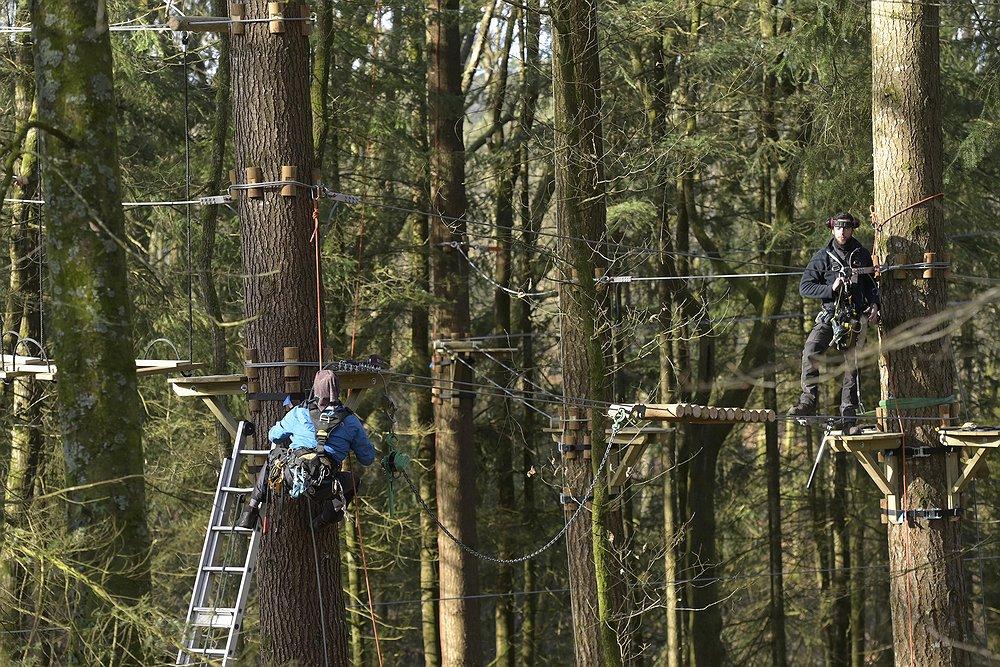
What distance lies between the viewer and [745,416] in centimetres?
997

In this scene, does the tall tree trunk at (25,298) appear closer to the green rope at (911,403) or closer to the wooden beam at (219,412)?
the wooden beam at (219,412)

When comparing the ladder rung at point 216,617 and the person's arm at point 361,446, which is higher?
the person's arm at point 361,446

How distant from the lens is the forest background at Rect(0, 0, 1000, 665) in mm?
13336

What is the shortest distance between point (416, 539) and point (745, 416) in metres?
9.62

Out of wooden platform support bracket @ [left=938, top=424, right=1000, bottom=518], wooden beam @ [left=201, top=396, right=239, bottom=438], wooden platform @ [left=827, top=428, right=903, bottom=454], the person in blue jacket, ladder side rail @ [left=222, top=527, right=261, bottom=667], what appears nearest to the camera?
ladder side rail @ [left=222, top=527, right=261, bottom=667]

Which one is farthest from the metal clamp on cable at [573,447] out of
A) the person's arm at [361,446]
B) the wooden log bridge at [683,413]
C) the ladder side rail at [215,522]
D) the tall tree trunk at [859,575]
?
the tall tree trunk at [859,575]

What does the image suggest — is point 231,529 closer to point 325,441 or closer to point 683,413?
point 325,441

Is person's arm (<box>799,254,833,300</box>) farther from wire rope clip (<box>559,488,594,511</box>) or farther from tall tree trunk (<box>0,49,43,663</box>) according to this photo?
tall tree trunk (<box>0,49,43,663</box>)

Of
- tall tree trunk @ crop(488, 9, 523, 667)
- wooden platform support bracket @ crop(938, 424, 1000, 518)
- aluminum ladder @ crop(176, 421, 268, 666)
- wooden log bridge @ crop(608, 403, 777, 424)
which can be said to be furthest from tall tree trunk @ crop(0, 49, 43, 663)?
wooden platform support bracket @ crop(938, 424, 1000, 518)

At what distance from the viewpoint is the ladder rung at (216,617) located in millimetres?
7930

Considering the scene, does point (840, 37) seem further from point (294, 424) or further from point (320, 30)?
point (294, 424)

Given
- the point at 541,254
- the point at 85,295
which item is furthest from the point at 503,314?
the point at 85,295

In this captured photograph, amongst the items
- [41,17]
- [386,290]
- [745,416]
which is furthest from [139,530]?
[386,290]

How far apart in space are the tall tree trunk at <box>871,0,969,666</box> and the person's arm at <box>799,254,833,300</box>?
657mm
